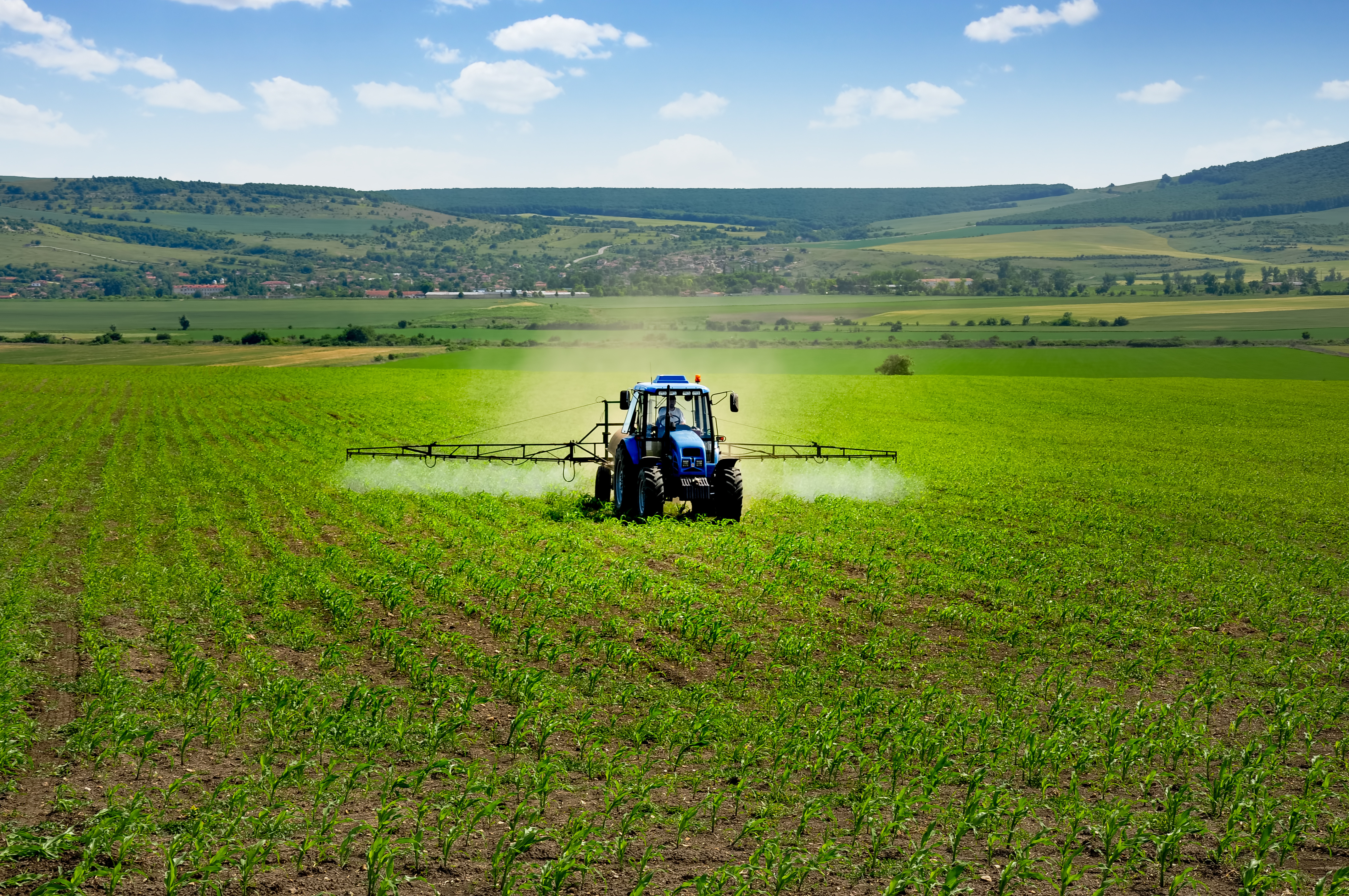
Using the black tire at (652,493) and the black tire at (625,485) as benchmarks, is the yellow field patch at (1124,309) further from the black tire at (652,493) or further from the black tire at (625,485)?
the black tire at (652,493)

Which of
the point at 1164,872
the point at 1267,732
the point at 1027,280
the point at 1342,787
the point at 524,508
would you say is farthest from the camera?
the point at 1027,280

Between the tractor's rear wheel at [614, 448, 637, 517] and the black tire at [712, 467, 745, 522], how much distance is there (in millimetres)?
1800

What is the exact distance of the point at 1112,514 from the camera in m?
23.5

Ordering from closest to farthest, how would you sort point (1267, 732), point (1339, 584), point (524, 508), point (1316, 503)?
point (1267, 732)
point (1339, 584)
point (524, 508)
point (1316, 503)

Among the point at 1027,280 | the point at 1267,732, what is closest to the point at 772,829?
the point at 1267,732

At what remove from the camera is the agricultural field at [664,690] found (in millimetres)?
7477

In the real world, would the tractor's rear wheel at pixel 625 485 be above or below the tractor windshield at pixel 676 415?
below

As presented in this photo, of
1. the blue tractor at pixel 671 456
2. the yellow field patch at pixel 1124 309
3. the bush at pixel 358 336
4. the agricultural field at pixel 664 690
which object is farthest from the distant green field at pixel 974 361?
the agricultural field at pixel 664 690

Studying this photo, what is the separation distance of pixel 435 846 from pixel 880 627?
8233 mm

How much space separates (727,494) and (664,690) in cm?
932

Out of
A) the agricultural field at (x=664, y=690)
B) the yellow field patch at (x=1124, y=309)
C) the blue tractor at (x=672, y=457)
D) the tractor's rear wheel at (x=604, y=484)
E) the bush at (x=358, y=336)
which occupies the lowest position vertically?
the agricultural field at (x=664, y=690)

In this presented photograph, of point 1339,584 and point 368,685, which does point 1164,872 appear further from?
point 1339,584

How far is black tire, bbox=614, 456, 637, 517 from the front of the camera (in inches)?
830

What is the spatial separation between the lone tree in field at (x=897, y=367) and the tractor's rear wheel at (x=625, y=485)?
2138 inches
